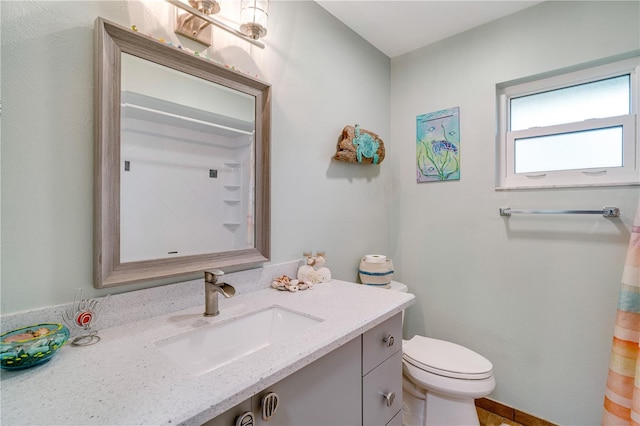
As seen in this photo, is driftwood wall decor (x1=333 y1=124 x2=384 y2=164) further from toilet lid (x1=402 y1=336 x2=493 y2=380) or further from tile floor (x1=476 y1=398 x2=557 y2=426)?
tile floor (x1=476 y1=398 x2=557 y2=426)

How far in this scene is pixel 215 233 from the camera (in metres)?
1.19

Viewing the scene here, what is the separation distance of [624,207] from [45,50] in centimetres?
234

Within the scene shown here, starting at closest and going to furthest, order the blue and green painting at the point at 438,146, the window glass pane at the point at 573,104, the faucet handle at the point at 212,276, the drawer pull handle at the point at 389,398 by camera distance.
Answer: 1. the faucet handle at the point at 212,276
2. the drawer pull handle at the point at 389,398
3. the window glass pane at the point at 573,104
4. the blue and green painting at the point at 438,146

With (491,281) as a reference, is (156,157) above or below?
above

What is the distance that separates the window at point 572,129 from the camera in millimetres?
1502

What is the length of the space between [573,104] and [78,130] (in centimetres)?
228

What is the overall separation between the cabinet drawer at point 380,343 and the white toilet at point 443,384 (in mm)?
434

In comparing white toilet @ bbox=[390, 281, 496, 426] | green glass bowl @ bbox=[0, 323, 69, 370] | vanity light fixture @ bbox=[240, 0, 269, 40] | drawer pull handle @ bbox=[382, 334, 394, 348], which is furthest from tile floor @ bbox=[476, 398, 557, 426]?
vanity light fixture @ bbox=[240, 0, 269, 40]

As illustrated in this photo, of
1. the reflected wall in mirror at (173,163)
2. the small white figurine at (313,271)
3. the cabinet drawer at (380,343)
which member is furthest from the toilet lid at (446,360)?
the reflected wall in mirror at (173,163)

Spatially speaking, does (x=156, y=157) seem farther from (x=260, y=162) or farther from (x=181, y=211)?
(x=260, y=162)

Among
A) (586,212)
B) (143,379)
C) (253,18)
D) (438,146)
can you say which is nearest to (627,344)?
(586,212)

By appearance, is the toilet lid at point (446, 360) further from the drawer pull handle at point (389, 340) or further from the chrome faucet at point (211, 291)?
the chrome faucet at point (211, 291)

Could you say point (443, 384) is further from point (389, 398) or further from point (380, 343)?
point (380, 343)

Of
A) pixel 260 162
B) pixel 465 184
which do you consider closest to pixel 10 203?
pixel 260 162
